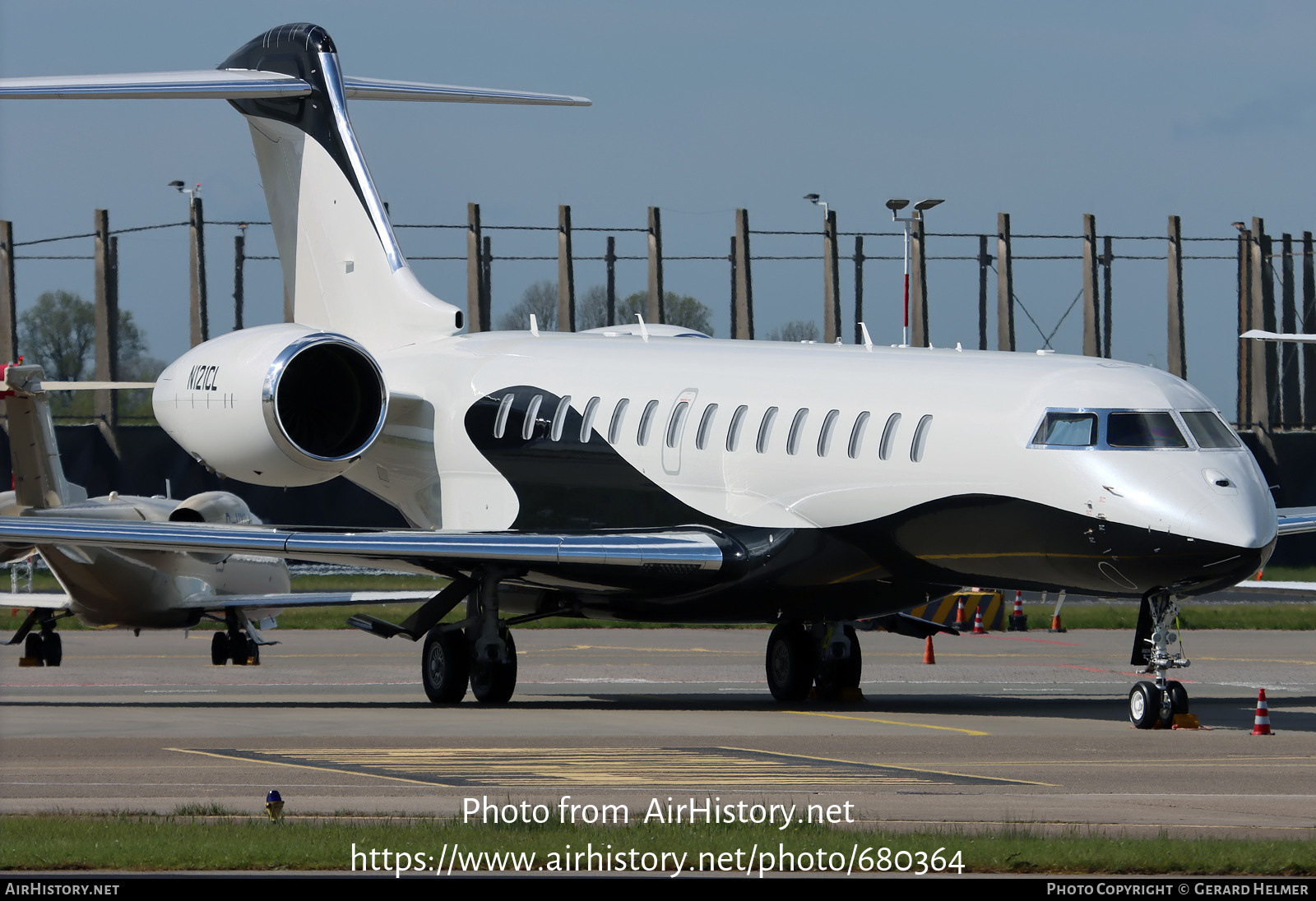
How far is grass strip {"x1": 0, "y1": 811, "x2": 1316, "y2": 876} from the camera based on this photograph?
10.7m

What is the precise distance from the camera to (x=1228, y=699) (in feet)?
79.9

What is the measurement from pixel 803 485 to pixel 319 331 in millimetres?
6195

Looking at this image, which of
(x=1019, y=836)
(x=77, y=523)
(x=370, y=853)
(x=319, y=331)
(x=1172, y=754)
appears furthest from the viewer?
(x=319, y=331)

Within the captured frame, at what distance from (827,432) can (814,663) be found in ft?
11.3

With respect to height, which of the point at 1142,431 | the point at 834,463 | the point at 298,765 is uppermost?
the point at 1142,431

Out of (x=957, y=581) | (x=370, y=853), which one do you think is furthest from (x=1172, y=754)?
(x=370, y=853)

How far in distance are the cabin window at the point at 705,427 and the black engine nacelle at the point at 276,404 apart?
159 inches

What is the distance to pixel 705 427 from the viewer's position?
23.2 m

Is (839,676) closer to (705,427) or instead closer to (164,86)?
(705,427)

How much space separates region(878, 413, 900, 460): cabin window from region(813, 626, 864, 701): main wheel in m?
3.53

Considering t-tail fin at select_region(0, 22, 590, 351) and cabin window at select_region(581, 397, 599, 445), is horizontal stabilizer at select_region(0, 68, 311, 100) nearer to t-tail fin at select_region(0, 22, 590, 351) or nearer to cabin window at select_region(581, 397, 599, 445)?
t-tail fin at select_region(0, 22, 590, 351)

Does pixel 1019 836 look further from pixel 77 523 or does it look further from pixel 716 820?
pixel 77 523

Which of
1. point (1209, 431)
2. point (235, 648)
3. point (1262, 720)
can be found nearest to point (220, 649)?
point (235, 648)

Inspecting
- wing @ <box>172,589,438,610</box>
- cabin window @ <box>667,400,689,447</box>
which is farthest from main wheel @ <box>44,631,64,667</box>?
cabin window @ <box>667,400,689,447</box>
